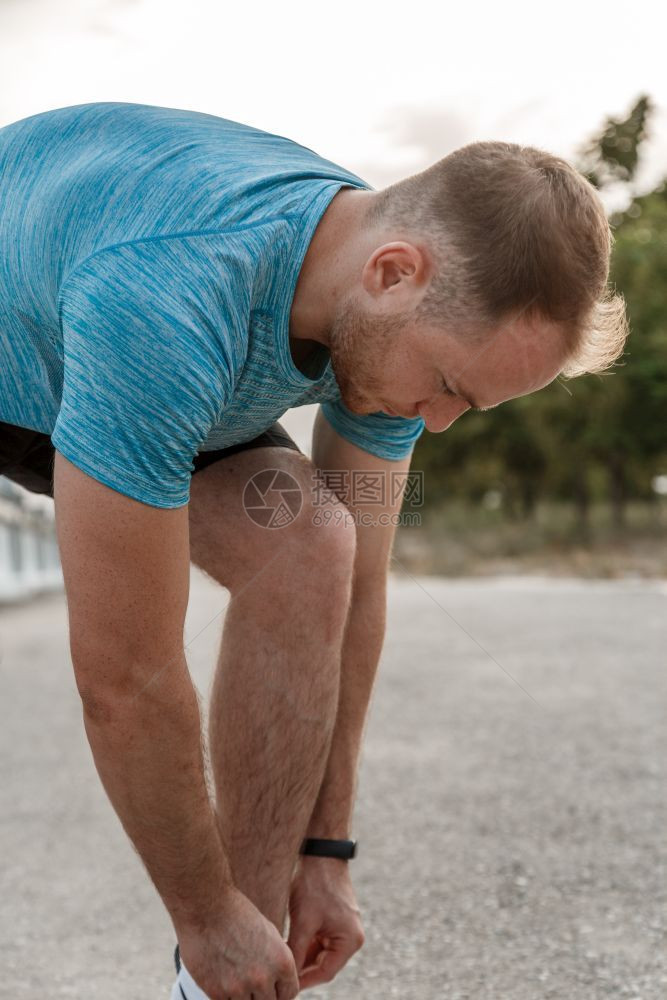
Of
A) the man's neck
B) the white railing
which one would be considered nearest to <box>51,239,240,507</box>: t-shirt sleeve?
the man's neck

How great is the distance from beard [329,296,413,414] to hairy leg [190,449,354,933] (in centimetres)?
21

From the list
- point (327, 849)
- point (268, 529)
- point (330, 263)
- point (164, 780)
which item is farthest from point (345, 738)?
point (330, 263)

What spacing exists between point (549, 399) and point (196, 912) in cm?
1565

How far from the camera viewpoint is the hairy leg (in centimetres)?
152

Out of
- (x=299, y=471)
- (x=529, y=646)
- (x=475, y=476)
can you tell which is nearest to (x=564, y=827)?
(x=299, y=471)

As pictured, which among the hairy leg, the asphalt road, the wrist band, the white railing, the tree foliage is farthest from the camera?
the tree foliage

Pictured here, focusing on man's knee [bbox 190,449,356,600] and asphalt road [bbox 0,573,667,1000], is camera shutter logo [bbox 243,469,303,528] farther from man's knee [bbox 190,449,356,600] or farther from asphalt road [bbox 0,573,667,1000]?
asphalt road [bbox 0,573,667,1000]

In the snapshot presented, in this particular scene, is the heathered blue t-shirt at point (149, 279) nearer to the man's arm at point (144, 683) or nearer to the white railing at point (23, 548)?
the man's arm at point (144, 683)

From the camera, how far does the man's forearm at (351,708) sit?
168 centimetres

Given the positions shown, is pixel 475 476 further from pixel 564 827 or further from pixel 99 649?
pixel 99 649

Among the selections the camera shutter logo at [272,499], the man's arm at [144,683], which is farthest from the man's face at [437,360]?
the man's arm at [144,683]

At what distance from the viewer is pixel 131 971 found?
190cm

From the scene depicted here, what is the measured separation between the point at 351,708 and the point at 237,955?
19.3 inches

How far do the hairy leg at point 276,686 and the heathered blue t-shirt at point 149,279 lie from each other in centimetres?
20
